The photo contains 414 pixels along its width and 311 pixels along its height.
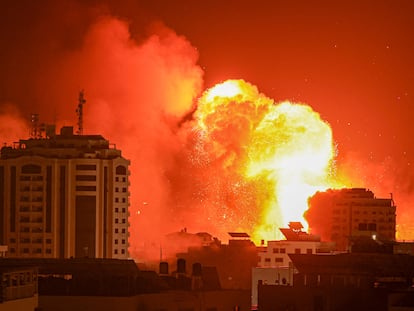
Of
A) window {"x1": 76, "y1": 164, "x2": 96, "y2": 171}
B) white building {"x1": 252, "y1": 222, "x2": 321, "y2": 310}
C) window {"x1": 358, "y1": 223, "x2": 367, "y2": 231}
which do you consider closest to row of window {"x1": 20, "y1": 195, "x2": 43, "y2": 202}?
window {"x1": 76, "y1": 164, "x2": 96, "y2": 171}

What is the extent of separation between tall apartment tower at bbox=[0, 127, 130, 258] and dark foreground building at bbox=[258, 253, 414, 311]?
29777 millimetres

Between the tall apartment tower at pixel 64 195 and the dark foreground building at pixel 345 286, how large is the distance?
29.8 metres

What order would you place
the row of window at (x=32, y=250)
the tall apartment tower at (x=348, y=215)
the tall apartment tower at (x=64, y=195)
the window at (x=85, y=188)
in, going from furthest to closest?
1. the tall apartment tower at (x=348, y=215)
2. the window at (x=85, y=188)
3. the tall apartment tower at (x=64, y=195)
4. the row of window at (x=32, y=250)

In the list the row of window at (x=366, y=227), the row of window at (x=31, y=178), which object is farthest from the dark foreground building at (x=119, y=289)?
the row of window at (x=366, y=227)

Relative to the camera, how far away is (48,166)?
10325 centimetres

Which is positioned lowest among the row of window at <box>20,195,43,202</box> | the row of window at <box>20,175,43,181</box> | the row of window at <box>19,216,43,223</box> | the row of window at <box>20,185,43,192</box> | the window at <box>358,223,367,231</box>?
the row of window at <box>19,216,43,223</box>

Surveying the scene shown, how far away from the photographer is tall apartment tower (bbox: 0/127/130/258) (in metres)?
102

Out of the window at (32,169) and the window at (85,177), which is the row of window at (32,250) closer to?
the window at (32,169)

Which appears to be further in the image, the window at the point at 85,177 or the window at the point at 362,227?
the window at the point at 362,227

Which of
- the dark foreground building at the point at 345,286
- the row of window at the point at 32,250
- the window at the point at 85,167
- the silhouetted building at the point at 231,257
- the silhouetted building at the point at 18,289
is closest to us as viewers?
the silhouetted building at the point at 18,289

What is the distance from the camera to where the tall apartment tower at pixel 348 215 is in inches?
4272

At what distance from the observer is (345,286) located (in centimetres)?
6825

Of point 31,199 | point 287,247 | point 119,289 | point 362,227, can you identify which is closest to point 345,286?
point 119,289

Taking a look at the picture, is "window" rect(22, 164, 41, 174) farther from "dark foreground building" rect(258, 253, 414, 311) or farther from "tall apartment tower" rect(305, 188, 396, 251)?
"dark foreground building" rect(258, 253, 414, 311)
